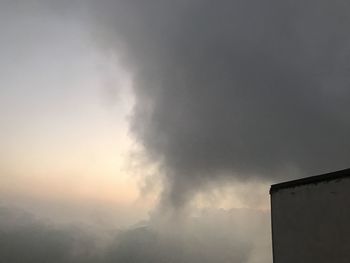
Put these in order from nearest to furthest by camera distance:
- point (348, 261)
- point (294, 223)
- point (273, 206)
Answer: point (348, 261) → point (294, 223) → point (273, 206)

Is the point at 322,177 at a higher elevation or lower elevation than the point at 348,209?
higher

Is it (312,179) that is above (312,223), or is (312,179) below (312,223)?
above

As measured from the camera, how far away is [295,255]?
21625 mm

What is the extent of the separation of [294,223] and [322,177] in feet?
8.98

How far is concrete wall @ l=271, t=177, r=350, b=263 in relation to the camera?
65.4 feet

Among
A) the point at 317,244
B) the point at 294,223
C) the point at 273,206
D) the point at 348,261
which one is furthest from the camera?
the point at 273,206

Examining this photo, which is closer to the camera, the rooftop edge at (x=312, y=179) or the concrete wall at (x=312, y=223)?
→ the concrete wall at (x=312, y=223)

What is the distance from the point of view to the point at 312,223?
69.5 ft

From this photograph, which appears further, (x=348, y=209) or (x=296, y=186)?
(x=296, y=186)

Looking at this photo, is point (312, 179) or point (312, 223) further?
point (312, 179)

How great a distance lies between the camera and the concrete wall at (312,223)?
19.9 metres

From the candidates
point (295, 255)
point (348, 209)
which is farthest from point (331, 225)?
point (295, 255)

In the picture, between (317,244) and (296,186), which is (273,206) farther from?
(317,244)

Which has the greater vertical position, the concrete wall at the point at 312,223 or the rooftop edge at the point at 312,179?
the rooftop edge at the point at 312,179
